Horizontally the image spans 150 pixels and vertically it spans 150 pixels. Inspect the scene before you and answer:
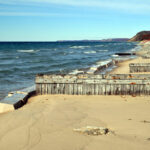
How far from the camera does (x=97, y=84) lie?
8.73m

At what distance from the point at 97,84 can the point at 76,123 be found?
3.27m

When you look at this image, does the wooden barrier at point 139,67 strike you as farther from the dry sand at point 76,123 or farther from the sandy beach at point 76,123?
the dry sand at point 76,123

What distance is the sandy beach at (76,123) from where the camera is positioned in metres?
4.49

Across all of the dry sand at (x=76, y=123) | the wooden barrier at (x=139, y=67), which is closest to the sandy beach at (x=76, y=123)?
the dry sand at (x=76, y=123)

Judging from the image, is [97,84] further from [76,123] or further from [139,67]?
[139,67]

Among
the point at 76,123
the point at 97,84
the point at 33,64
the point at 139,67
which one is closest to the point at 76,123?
the point at 76,123

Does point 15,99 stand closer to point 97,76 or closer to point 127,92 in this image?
point 97,76

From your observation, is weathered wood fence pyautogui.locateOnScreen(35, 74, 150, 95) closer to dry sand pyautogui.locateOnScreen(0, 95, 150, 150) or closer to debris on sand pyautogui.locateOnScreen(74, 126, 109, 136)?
dry sand pyautogui.locateOnScreen(0, 95, 150, 150)

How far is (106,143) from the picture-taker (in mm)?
4449

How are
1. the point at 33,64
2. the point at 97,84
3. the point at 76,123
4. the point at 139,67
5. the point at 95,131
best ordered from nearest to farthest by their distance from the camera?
1. the point at 95,131
2. the point at 76,123
3. the point at 97,84
4. the point at 139,67
5. the point at 33,64

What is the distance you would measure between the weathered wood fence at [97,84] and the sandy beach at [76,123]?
324 millimetres

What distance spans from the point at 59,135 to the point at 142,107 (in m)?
3.39

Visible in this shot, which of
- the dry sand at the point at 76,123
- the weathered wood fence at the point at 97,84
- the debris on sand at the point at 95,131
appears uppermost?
the weathered wood fence at the point at 97,84

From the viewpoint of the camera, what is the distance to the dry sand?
4.49 m
